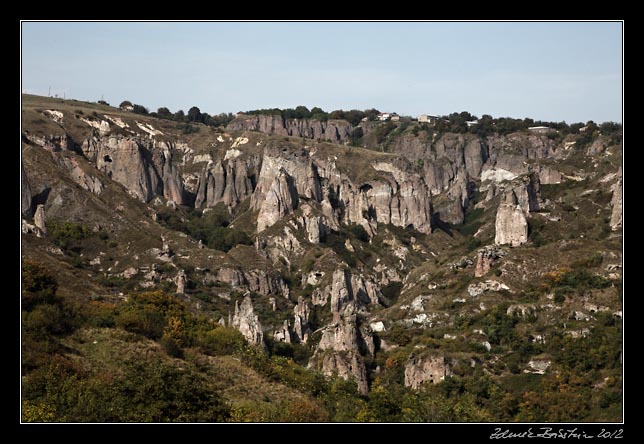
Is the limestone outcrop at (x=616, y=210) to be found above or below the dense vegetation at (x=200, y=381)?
above

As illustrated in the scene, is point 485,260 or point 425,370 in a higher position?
point 485,260

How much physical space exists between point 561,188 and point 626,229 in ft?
355

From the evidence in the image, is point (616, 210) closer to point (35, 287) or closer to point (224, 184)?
point (35, 287)

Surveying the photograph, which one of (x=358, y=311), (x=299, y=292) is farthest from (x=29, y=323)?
(x=299, y=292)

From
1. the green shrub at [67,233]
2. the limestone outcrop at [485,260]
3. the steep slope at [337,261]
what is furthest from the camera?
the green shrub at [67,233]

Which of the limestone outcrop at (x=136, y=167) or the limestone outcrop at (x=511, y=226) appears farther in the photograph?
the limestone outcrop at (x=136, y=167)

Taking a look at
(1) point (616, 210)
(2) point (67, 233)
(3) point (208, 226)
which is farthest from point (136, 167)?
(1) point (616, 210)

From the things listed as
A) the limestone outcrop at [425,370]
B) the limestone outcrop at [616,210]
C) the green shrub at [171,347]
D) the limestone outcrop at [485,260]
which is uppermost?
the limestone outcrop at [616,210]

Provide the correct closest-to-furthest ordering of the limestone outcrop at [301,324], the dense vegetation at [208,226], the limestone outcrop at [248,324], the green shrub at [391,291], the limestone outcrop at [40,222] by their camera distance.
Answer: the limestone outcrop at [248,324] → the limestone outcrop at [301,324] → the green shrub at [391,291] → the limestone outcrop at [40,222] → the dense vegetation at [208,226]

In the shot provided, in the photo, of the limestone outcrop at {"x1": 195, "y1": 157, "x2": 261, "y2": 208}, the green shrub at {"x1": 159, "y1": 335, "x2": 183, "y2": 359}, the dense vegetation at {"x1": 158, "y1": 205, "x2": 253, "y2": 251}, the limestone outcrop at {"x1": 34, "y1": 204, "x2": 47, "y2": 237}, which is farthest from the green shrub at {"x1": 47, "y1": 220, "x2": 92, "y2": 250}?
the green shrub at {"x1": 159, "y1": 335, "x2": 183, "y2": 359}

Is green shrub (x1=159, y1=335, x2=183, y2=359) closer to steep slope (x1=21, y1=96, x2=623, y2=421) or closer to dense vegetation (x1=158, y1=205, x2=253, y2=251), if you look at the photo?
steep slope (x1=21, y1=96, x2=623, y2=421)

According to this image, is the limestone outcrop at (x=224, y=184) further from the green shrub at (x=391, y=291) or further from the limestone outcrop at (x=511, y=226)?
the limestone outcrop at (x=511, y=226)

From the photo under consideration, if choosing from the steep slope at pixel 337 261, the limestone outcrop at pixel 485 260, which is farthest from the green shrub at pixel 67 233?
the limestone outcrop at pixel 485 260

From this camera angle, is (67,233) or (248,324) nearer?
(248,324)
